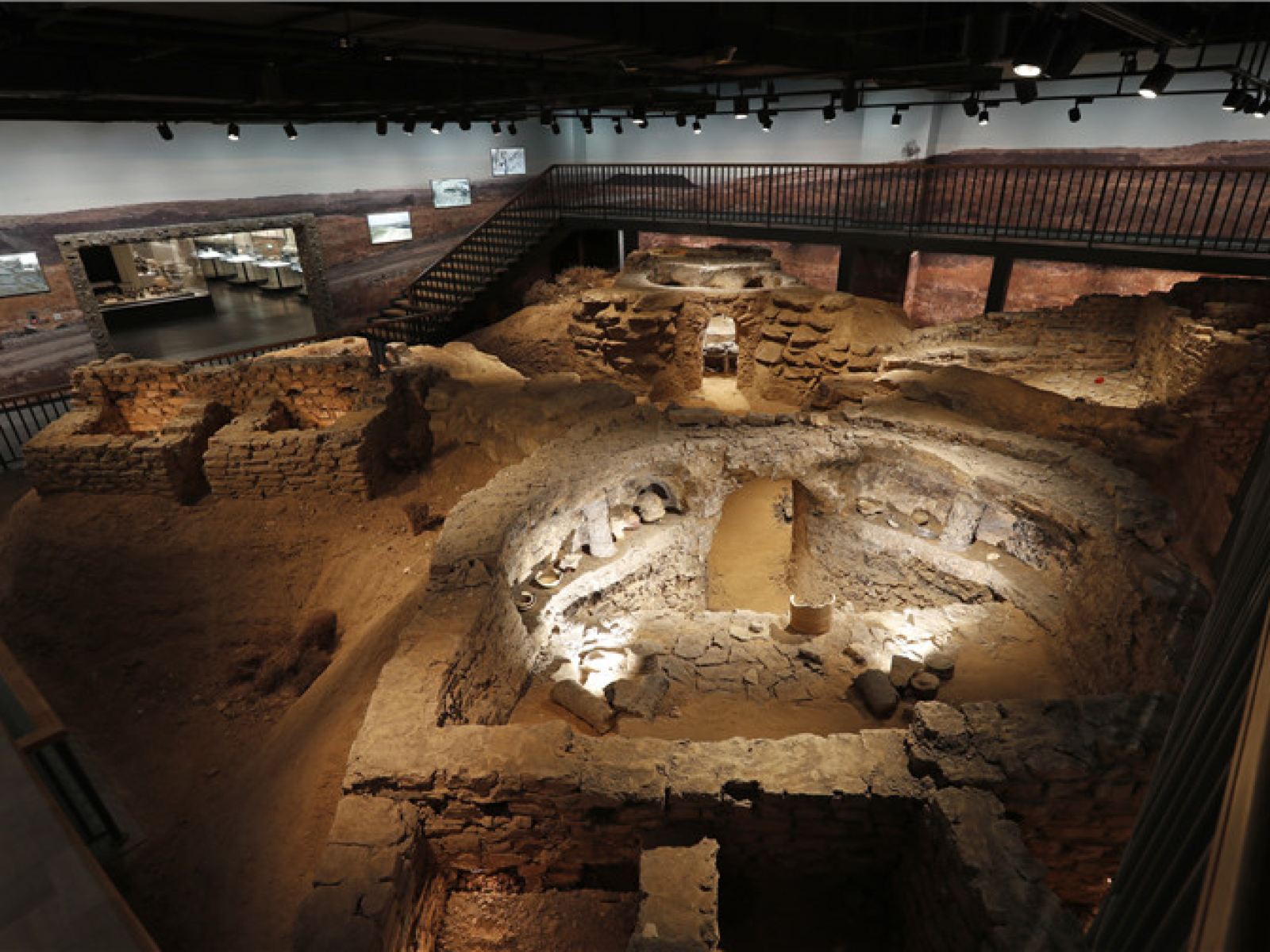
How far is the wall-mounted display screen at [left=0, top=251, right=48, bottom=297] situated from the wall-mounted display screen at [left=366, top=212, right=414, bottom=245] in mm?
6416

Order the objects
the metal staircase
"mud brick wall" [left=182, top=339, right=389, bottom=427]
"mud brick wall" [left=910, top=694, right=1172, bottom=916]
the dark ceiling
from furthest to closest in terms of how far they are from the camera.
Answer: the metal staircase < "mud brick wall" [left=182, top=339, right=389, bottom=427] < the dark ceiling < "mud brick wall" [left=910, top=694, right=1172, bottom=916]

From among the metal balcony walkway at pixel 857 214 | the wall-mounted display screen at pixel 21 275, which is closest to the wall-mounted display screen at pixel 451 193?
the metal balcony walkway at pixel 857 214

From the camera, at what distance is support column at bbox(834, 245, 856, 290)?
14.5 metres

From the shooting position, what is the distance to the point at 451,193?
57.4 ft

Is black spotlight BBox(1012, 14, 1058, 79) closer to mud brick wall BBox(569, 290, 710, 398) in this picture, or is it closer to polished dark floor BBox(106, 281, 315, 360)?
mud brick wall BBox(569, 290, 710, 398)

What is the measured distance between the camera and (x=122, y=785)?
217 inches

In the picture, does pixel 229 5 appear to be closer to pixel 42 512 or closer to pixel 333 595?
pixel 333 595

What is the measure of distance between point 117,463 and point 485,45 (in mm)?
6935

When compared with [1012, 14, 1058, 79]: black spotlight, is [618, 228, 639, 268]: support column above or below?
below

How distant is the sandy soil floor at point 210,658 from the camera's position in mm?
4422

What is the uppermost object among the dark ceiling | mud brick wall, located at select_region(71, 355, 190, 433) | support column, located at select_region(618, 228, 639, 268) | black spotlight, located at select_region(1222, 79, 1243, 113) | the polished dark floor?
the dark ceiling

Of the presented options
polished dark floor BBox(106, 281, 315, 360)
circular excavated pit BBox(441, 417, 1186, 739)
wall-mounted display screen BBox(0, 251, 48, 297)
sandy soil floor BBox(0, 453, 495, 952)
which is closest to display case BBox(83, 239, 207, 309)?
polished dark floor BBox(106, 281, 315, 360)

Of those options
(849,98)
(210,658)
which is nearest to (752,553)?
(849,98)

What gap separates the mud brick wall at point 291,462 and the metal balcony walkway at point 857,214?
722 cm
